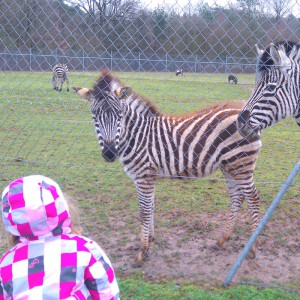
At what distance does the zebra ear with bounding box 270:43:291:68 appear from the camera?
10.0ft

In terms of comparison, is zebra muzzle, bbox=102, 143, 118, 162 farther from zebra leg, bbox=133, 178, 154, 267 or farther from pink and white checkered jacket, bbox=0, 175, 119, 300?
pink and white checkered jacket, bbox=0, 175, 119, 300

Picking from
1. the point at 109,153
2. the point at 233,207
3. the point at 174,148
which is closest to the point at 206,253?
the point at 233,207

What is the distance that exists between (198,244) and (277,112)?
5.44 ft

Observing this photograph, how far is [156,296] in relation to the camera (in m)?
3.26

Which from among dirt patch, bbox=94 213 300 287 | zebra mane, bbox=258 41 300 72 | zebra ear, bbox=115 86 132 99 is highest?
zebra mane, bbox=258 41 300 72

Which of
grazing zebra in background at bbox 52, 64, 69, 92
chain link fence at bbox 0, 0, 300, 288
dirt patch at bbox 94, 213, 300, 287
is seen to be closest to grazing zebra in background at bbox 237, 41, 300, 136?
chain link fence at bbox 0, 0, 300, 288

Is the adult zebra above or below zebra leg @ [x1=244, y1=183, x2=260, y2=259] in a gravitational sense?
above

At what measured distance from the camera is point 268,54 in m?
3.12

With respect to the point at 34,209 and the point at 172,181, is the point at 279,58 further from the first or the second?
the point at 172,181

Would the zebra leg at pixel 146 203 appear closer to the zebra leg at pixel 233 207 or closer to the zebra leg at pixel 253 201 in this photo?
the zebra leg at pixel 233 207

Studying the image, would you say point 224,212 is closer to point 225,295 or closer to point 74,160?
point 225,295

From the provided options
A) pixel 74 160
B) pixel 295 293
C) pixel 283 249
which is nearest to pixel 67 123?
pixel 74 160

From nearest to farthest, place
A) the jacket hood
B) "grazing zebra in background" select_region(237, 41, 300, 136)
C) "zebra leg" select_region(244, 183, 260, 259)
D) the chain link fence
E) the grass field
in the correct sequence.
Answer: the jacket hood → "grazing zebra in background" select_region(237, 41, 300, 136) → the grass field → the chain link fence → "zebra leg" select_region(244, 183, 260, 259)

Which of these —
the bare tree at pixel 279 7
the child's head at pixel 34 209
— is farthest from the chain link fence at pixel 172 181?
the child's head at pixel 34 209
